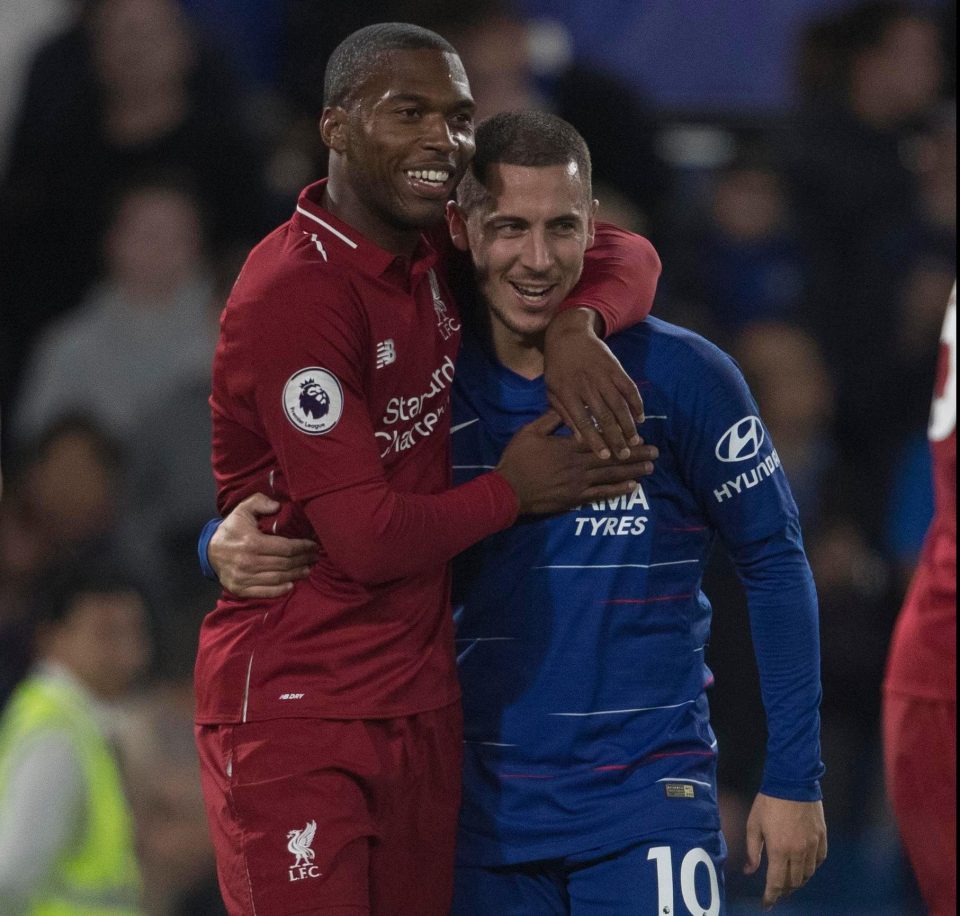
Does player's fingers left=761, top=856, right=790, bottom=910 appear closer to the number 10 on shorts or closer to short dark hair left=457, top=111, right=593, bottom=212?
the number 10 on shorts

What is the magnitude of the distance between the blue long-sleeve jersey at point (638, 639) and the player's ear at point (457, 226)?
0.34 meters

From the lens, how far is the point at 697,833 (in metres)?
3.00

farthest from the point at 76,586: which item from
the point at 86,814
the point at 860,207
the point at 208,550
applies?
the point at 860,207

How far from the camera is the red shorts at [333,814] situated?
2859mm

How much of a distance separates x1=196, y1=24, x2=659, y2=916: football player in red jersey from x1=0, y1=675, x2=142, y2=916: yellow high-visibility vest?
2.13 metres

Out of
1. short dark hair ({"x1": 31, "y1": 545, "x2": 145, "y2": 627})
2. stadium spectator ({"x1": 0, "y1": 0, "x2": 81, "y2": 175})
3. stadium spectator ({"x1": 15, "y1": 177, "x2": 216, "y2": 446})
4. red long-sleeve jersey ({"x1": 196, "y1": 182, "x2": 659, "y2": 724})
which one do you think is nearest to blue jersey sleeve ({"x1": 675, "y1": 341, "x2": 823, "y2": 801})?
red long-sleeve jersey ({"x1": 196, "y1": 182, "x2": 659, "y2": 724})

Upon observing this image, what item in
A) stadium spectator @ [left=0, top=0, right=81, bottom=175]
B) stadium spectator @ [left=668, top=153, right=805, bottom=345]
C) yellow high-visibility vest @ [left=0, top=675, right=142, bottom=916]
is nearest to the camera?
yellow high-visibility vest @ [left=0, top=675, right=142, bottom=916]


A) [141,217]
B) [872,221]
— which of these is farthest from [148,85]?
[872,221]

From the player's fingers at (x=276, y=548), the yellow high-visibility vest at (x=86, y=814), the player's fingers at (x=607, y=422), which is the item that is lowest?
the yellow high-visibility vest at (x=86, y=814)

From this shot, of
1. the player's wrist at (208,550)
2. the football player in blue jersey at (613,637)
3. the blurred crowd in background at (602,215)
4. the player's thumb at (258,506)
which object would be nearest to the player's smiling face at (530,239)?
the football player in blue jersey at (613,637)

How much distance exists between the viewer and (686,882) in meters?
2.95

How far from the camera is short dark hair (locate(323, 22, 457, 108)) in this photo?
293 cm

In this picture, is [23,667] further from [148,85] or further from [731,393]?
[731,393]

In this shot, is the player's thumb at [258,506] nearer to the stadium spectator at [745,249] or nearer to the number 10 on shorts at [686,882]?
the number 10 on shorts at [686,882]
